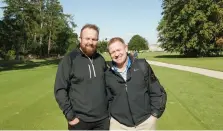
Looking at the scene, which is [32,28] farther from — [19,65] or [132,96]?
[132,96]

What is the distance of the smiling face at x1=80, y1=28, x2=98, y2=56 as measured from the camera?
4254 millimetres

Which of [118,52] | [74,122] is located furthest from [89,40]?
[74,122]

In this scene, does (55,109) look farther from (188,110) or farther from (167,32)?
(167,32)

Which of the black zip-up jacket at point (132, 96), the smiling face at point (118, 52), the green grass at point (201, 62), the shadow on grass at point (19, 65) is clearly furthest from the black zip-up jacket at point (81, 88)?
the shadow on grass at point (19, 65)

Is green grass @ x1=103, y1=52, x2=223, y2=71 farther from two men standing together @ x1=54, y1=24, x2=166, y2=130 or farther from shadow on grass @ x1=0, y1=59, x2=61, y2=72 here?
two men standing together @ x1=54, y1=24, x2=166, y2=130

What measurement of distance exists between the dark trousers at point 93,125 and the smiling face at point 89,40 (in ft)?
2.94

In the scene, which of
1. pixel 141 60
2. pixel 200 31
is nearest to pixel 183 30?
pixel 200 31

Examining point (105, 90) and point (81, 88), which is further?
point (105, 90)

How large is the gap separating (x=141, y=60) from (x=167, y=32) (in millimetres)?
67954

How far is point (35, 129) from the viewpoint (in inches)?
332

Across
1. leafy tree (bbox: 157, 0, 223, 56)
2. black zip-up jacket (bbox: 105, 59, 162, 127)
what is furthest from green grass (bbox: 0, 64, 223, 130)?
leafy tree (bbox: 157, 0, 223, 56)

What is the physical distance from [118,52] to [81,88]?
0.66m

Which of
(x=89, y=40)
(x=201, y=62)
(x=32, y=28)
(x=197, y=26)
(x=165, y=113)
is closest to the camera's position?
(x=89, y=40)

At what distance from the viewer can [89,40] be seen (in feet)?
14.0
